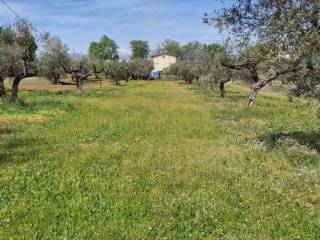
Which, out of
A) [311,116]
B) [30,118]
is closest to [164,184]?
[30,118]

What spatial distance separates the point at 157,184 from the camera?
13.4 meters

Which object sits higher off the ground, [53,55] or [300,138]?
[53,55]

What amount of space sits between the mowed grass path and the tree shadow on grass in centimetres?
5

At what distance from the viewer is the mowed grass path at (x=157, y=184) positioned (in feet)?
32.6

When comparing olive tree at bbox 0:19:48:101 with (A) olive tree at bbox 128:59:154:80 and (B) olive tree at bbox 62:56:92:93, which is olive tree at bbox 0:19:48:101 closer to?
(B) olive tree at bbox 62:56:92:93

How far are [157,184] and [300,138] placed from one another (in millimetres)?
11688

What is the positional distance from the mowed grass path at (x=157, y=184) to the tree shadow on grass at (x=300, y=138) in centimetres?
5

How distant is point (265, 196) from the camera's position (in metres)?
12.4

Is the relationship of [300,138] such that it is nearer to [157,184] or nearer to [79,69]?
[157,184]

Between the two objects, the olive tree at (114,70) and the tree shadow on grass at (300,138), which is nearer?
the tree shadow on grass at (300,138)

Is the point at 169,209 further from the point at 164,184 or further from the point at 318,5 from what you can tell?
the point at 318,5

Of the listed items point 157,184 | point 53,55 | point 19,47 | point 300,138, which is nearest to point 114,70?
point 53,55

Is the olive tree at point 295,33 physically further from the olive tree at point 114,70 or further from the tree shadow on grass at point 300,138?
the olive tree at point 114,70

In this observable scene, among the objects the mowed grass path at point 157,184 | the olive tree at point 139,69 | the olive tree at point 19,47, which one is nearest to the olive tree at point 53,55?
the olive tree at point 19,47
